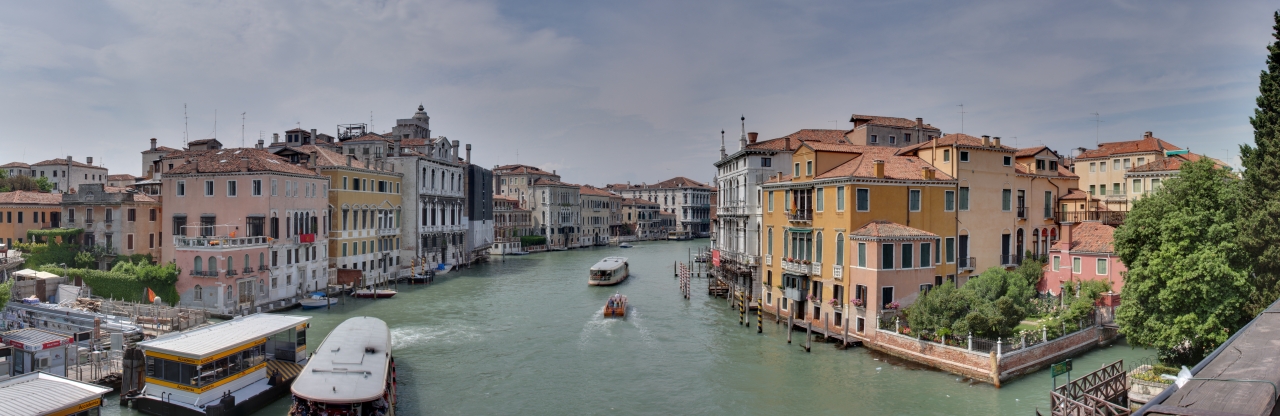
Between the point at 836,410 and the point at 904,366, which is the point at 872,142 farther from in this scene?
the point at 836,410

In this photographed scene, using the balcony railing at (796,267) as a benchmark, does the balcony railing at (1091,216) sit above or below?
above

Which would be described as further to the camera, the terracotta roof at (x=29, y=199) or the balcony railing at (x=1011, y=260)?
the terracotta roof at (x=29, y=199)

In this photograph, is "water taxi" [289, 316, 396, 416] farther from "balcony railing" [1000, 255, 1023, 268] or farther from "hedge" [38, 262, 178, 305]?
"balcony railing" [1000, 255, 1023, 268]

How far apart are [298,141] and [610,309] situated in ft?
100

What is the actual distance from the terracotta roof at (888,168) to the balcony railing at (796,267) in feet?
10.5

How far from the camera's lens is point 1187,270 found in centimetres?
1576

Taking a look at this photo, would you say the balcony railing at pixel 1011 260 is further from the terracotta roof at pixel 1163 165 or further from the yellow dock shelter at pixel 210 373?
the yellow dock shelter at pixel 210 373

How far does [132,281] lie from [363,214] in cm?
1318

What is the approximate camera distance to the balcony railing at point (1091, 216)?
93.0ft

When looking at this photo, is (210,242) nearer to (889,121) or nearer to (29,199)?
(29,199)

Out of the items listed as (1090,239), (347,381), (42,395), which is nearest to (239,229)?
(42,395)

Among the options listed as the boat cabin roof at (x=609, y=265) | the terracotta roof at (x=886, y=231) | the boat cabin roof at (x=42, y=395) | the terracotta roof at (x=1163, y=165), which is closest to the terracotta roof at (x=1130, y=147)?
the terracotta roof at (x=1163, y=165)

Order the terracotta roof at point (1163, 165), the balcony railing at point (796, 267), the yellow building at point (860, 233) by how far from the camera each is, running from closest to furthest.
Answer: the yellow building at point (860, 233) < the balcony railing at point (796, 267) < the terracotta roof at point (1163, 165)

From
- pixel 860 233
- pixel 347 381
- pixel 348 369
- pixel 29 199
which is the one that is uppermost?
pixel 29 199
